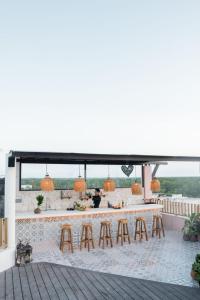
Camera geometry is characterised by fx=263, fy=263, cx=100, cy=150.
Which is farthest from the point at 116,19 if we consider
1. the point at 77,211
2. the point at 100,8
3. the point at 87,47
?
the point at 77,211

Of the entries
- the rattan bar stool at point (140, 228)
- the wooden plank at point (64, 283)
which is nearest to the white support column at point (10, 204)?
the wooden plank at point (64, 283)

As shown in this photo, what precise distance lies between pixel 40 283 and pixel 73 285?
683mm

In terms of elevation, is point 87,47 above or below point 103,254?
above

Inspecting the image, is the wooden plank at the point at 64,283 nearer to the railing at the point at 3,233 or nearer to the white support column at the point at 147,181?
the railing at the point at 3,233

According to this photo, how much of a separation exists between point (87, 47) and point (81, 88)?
1.80 m

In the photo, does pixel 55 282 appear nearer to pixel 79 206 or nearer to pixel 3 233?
pixel 3 233

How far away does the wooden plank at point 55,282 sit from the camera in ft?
15.7

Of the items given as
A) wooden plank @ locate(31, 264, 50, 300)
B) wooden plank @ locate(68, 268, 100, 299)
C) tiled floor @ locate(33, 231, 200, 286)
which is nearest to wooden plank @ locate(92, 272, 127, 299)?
wooden plank @ locate(68, 268, 100, 299)

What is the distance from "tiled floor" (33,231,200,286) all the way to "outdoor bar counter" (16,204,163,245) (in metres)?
0.35

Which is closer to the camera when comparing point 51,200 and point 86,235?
point 86,235

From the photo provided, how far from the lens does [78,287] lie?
513cm

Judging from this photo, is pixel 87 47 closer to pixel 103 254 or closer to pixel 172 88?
pixel 172 88

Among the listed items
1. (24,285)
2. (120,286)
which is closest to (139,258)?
(120,286)

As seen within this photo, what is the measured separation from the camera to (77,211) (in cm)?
864
